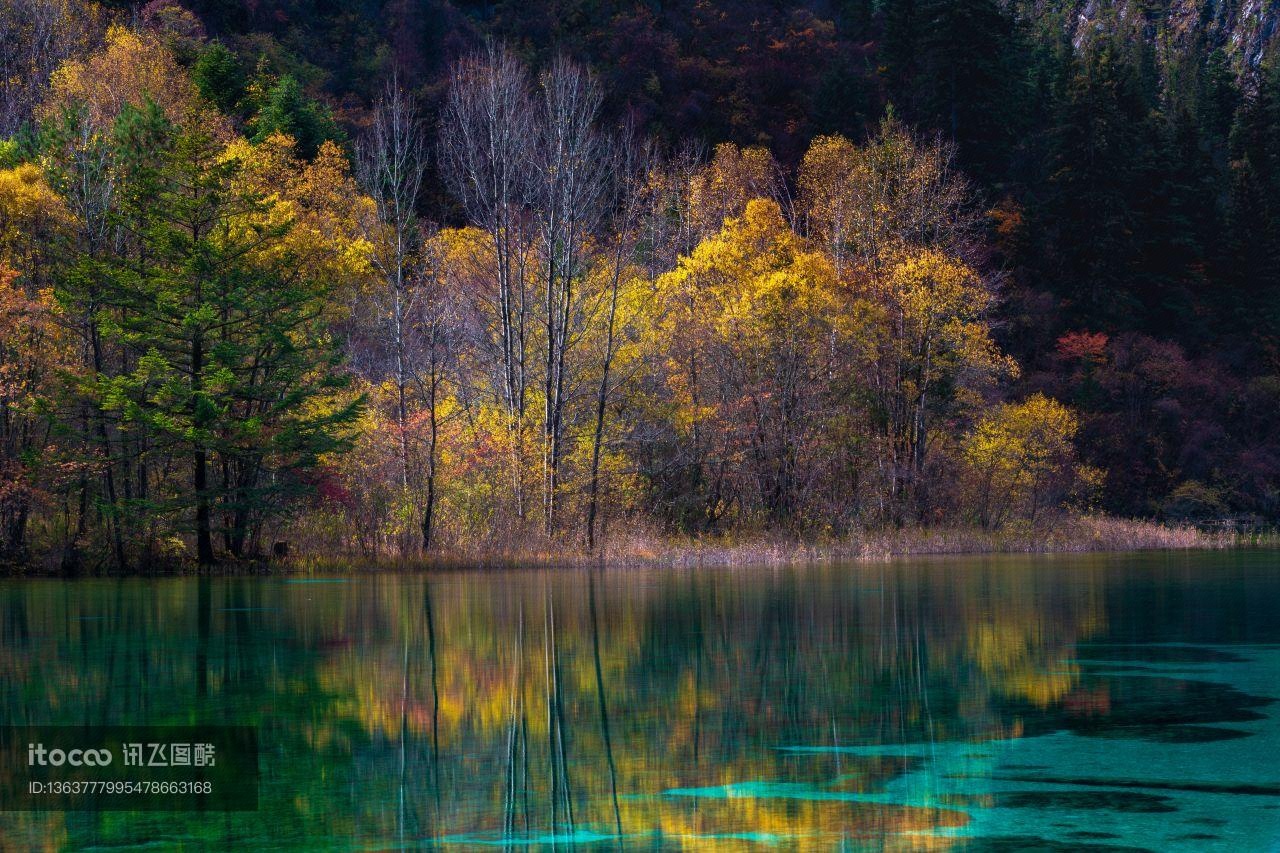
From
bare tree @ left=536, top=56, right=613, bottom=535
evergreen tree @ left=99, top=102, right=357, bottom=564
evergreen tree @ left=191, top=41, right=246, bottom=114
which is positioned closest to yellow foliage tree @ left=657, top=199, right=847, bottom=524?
bare tree @ left=536, top=56, right=613, bottom=535

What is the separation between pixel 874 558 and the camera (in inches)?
1580

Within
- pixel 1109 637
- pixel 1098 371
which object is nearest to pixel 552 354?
pixel 1109 637

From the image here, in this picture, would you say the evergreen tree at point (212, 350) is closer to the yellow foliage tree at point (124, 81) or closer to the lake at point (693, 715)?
the lake at point (693, 715)

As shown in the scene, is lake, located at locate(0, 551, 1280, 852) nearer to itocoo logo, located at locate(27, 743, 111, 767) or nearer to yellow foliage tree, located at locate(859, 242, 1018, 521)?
itocoo logo, located at locate(27, 743, 111, 767)

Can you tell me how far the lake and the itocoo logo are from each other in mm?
1151

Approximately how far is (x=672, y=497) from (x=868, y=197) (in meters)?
18.9

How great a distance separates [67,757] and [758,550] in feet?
97.3

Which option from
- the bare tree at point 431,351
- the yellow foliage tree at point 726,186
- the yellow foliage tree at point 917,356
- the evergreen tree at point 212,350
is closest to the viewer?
the evergreen tree at point 212,350

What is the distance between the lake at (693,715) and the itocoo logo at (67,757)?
1151mm

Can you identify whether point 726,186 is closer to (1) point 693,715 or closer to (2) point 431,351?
(2) point 431,351

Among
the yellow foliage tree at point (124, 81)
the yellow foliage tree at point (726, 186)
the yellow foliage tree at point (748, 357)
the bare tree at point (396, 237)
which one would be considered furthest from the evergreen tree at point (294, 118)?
the yellow foliage tree at point (748, 357)

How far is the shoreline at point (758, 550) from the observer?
3484 cm

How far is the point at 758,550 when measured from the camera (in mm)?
38906

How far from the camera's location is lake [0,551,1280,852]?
8.15 metres
